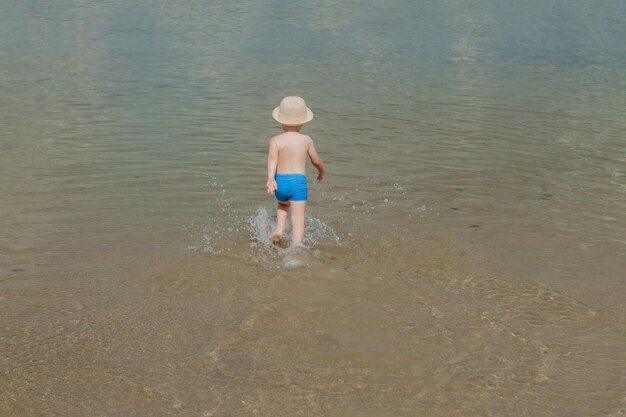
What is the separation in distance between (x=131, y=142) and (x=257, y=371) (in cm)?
637

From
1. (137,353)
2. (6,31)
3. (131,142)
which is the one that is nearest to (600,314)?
(137,353)

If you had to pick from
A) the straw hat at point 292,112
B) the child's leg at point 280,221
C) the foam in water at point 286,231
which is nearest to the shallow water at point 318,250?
the foam in water at point 286,231

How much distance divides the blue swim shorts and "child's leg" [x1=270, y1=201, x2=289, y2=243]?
11 centimetres

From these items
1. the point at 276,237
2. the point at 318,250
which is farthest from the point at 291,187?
the point at 318,250

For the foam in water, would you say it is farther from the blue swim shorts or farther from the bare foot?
the blue swim shorts

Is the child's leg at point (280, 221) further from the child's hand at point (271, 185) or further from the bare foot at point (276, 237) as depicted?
the child's hand at point (271, 185)

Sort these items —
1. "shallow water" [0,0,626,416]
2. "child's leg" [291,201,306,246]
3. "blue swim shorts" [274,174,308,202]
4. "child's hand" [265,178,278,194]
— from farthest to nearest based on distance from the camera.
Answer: "blue swim shorts" [274,174,308,202], "child's leg" [291,201,306,246], "child's hand" [265,178,278,194], "shallow water" [0,0,626,416]

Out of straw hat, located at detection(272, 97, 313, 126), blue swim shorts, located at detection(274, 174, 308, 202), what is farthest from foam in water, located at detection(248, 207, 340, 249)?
straw hat, located at detection(272, 97, 313, 126)

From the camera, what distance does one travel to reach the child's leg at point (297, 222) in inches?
280

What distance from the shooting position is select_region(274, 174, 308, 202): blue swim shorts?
23.7 feet

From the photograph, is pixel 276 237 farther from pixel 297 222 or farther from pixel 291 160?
pixel 291 160

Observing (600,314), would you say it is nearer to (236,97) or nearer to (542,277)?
(542,277)

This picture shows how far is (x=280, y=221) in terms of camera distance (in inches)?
288

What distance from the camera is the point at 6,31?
22641 millimetres
